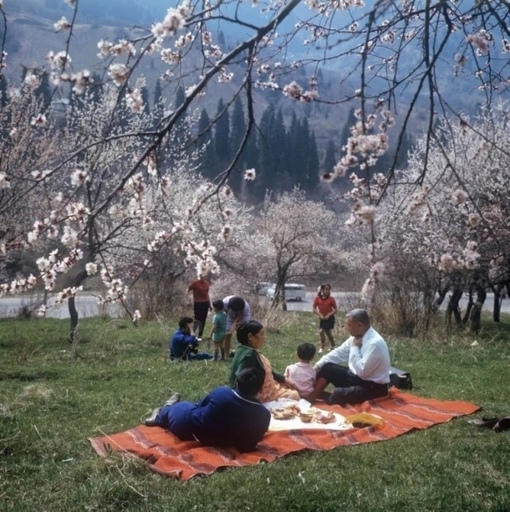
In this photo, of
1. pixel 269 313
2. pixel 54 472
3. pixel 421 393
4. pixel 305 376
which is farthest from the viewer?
pixel 269 313

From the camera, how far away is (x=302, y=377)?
22.2 feet

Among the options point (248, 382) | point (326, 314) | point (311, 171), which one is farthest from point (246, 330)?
point (311, 171)

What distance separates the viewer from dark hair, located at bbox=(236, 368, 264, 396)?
474cm

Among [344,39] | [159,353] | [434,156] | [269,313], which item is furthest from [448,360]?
[434,156]

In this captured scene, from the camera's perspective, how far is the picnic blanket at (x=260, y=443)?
4.34 metres

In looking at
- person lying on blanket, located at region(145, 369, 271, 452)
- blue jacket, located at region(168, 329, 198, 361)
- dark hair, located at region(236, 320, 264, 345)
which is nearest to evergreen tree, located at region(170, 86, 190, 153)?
dark hair, located at region(236, 320, 264, 345)

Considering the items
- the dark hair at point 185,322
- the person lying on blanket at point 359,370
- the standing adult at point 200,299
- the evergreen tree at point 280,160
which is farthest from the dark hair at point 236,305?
the evergreen tree at point 280,160

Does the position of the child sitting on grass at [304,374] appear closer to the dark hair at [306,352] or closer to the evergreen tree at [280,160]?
the dark hair at [306,352]

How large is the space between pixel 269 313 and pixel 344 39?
38.6ft

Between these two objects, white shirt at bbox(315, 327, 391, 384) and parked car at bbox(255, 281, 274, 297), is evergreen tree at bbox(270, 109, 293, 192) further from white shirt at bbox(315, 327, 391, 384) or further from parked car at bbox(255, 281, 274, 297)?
white shirt at bbox(315, 327, 391, 384)

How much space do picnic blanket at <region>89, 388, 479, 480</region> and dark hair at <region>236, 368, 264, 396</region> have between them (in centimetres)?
44

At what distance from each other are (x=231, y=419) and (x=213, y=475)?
1.95 feet

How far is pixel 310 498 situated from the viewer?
362 centimetres

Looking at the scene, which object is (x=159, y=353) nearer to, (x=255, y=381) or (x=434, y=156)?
(x=255, y=381)
